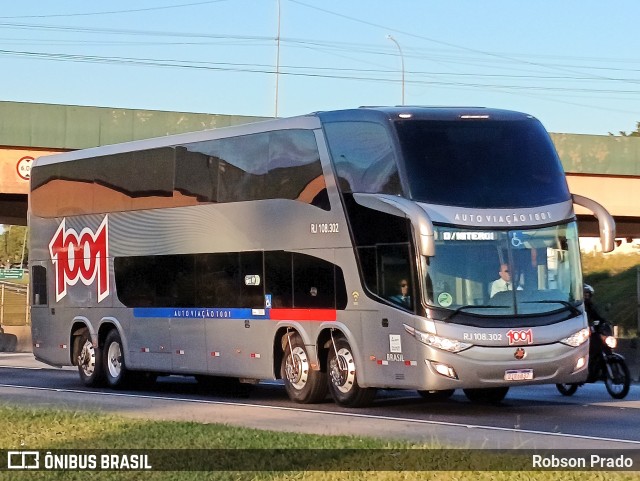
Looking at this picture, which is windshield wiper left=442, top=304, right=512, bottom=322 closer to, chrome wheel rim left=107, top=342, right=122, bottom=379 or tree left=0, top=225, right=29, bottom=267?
chrome wheel rim left=107, top=342, right=122, bottom=379

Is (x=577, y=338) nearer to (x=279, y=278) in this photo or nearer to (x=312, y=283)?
(x=312, y=283)

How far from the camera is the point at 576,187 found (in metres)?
50.3

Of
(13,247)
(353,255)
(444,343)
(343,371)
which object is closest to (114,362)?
(343,371)

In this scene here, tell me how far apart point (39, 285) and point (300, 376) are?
8935mm

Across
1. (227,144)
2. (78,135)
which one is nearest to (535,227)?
(227,144)

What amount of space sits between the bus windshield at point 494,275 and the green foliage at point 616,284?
25.8 meters

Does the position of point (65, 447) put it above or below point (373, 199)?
below

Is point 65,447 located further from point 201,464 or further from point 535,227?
point 535,227

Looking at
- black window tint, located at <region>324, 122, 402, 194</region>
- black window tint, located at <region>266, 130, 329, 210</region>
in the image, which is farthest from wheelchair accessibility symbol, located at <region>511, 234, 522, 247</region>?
black window tint, located at <region>266, 130, 329, 210</region>

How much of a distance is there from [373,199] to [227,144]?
4286mm

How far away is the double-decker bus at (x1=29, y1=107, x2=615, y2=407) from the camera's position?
749 inches

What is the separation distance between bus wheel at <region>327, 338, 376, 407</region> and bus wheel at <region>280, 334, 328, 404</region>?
0.30 m

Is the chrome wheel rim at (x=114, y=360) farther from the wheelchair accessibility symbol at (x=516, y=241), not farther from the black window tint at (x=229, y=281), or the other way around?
the wheelchair accessibility symbol at (x=516, y=241)

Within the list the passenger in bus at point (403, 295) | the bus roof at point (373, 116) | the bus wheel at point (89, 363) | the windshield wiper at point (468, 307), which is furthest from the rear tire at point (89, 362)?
the windshield wiper at point (468, 307)
